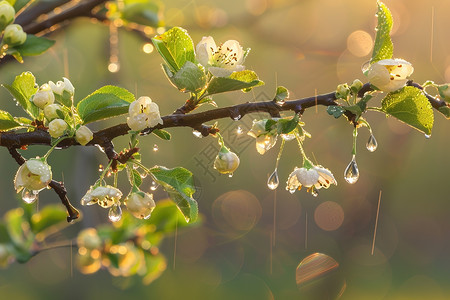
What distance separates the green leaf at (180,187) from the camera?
27.6 inches

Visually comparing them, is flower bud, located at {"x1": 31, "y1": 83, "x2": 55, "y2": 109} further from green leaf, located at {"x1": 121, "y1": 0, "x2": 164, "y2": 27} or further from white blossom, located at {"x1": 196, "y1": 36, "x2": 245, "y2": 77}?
green leaf, located at {"x1": 121, "y1": 0, "x2": 164, "y2": 27}

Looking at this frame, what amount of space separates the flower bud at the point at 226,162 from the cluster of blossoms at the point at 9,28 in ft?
1.63

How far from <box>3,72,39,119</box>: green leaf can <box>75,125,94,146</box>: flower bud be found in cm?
14

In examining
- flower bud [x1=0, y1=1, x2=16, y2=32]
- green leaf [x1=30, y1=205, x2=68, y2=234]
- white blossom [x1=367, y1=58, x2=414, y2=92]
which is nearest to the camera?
white blossom [x1=367, y1=58, x2=414, y2=92]

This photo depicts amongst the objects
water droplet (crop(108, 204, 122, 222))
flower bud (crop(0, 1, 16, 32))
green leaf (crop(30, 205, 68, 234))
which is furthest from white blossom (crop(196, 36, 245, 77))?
green leaf (crop(30, 205, 68, 234))

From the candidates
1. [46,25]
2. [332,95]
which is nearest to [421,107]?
[332,95]

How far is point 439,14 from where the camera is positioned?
7430 millimetres

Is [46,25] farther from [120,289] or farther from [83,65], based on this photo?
[120,289]

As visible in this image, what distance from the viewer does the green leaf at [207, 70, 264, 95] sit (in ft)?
2.11

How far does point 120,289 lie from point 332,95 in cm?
740

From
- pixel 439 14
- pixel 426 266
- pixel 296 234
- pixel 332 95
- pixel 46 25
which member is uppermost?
pixel 332 95

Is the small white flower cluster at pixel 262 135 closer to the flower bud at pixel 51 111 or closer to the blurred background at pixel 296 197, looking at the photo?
the flower bud at pixel 51 111

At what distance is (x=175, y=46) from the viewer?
70 cm

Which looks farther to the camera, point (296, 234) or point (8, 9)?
point (296, 234)
